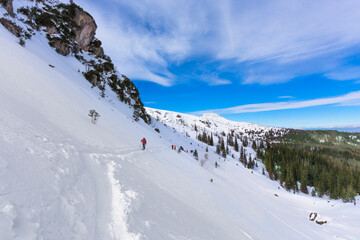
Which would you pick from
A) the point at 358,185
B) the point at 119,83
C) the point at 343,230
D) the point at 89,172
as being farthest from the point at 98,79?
the point at 358,185

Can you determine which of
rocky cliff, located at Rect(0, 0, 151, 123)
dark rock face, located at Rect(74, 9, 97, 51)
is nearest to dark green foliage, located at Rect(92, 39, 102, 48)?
rocky cliff, located at Rect(0, 0, 151, 123)

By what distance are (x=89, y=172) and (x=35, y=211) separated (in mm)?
4100

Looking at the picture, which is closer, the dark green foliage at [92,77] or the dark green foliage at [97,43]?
the dark green foliage at [92,77]

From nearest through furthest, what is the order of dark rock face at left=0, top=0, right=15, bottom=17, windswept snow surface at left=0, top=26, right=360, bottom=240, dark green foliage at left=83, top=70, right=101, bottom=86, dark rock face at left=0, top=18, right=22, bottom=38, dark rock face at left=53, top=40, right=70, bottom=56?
windswept snow surface at left=0, top=26, right=360, bottom=240
dark rock face at left=0, top=18, right=22, bottom=38
dark rock face at left=0, top=0, right=15, bottom=17
dark rock face at left=53, top=40, right=70, bottom=56
dark green foliage at left=83, top=70, right=101, bottom=86

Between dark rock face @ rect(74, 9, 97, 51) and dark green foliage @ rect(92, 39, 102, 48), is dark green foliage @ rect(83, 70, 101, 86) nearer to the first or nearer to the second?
dark rock face @ rect(74, 9, 97, 51)

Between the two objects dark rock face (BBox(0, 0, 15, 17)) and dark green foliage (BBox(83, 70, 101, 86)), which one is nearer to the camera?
dark rock face (BBox(0, 0, 15, 17))

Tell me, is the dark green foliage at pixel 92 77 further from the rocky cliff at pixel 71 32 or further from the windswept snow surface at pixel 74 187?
the windswept snow surface at pixel 74 187

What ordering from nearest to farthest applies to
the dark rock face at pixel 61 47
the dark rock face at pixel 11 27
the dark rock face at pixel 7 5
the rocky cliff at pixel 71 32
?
1. the dark rock face at pixel 11 27
2. the dark rock face at pixel 7 5
3. the rocky cliff at pixel 71 32
4. the dark rock face at pixel 61 47

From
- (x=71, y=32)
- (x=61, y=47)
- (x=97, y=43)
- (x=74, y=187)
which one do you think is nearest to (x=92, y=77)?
(x=61, y=47)

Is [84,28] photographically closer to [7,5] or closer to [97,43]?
[97,43]

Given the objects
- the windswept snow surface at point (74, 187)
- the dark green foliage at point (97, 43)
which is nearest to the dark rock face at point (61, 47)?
the dark green foliage at point (97, 43)

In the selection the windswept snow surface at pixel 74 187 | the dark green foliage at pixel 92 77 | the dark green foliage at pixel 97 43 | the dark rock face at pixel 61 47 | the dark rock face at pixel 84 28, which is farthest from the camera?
the dark green foliage at pixel 97 43

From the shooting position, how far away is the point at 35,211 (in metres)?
4.38

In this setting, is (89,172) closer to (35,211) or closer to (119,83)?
(35,211)
